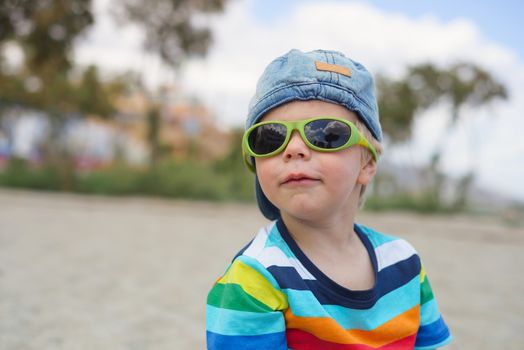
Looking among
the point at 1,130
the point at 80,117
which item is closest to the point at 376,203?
the point at 80,117

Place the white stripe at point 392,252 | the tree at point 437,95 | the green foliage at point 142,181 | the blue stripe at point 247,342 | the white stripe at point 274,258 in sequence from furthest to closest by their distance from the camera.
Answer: the tree at point 437,95, the green foliage at point 142,181, the white stripe at point 392,252, the white stripe at point 274,258, the blue stripe at point 247,342

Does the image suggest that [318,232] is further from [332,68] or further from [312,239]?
[332,68]

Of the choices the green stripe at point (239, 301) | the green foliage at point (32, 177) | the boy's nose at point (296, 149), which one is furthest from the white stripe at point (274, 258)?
the green foliage at point (32, 177)

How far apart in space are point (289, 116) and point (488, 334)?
2.63 metres

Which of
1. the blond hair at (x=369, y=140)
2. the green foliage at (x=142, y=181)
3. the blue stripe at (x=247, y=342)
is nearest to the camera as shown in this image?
the blue stripe at (x=247, y=342)

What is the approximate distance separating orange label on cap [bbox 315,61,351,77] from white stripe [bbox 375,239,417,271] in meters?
0.58

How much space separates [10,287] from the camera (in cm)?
382

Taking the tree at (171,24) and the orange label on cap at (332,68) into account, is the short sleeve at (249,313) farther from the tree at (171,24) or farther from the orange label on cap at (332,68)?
the tree at (171,24)

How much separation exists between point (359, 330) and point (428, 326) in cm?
34

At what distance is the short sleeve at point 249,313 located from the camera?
1247 millimetres

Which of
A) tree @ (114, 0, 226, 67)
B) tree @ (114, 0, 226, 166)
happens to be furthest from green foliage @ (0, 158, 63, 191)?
tree @ (114, 0, 226, 67)

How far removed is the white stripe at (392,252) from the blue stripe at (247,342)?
451mm

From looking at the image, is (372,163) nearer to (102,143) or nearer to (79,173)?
(79,173)

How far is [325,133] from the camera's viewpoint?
4.40 feet
